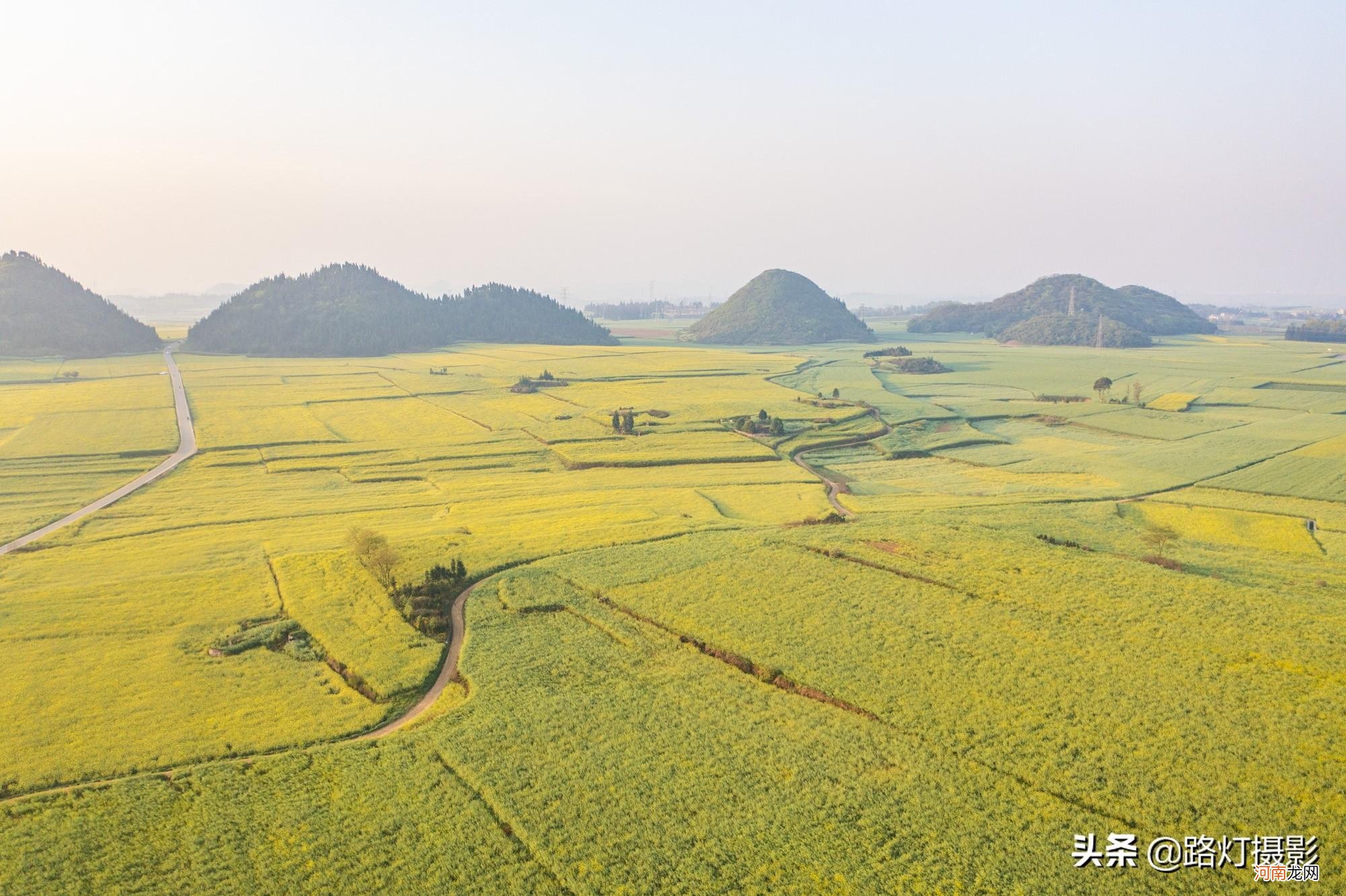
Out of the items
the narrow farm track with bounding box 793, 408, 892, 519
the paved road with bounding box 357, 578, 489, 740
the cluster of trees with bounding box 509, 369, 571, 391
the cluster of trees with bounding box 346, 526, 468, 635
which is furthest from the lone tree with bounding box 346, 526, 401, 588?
the cluster of trees with bounding box 509, 369, 571, 391

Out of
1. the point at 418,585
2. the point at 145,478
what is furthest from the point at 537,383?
the point at 418,585

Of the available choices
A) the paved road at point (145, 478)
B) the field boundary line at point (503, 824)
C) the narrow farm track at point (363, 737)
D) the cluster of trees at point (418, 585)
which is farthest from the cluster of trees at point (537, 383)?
the field boundary line at point (503, 824)

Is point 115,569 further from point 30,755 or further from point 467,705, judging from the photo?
point 467,705

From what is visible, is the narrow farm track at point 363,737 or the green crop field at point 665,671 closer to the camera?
the green crop field at point 665,671

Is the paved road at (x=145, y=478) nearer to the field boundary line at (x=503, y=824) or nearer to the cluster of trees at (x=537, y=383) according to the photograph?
the field boundary line at (x=503, y=824)

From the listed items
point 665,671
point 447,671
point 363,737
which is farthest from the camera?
point 447,671

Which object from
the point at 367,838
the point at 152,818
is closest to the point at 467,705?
the point at 367,838

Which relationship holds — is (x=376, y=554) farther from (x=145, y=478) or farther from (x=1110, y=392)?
(x=1110, y=392)
